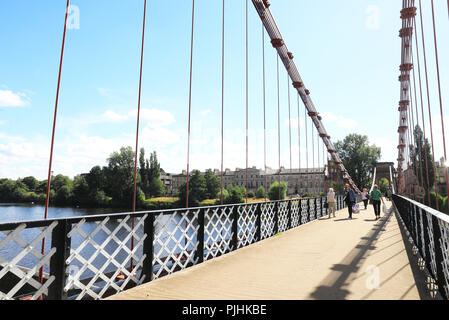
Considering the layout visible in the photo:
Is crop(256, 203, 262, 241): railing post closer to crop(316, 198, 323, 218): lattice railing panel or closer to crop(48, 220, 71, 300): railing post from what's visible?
crop(48, 220, 71, 300): railing post

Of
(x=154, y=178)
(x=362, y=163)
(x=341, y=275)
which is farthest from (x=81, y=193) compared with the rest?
(x=362, y=163)

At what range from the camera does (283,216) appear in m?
8.79

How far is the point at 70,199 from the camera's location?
5106cm

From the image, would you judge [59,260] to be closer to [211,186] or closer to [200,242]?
[200,242]

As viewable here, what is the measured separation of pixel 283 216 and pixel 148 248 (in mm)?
5720

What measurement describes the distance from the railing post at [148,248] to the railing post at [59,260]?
1083 millimetres

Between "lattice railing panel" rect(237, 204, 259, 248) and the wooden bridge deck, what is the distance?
45 cm

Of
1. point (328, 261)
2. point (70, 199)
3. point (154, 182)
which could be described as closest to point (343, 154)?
point (154, 182)

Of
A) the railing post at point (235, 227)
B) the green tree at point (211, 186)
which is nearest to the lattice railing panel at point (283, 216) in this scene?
the railing post at point (235, 227)

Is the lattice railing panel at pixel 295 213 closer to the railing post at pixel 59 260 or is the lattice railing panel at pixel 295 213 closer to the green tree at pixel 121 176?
the railing post at pixel 59 260

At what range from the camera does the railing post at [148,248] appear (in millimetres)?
3717

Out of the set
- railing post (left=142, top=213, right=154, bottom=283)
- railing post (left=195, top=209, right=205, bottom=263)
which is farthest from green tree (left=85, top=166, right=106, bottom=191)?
railing post (left=142, top=213, right=154, bottom=283)
